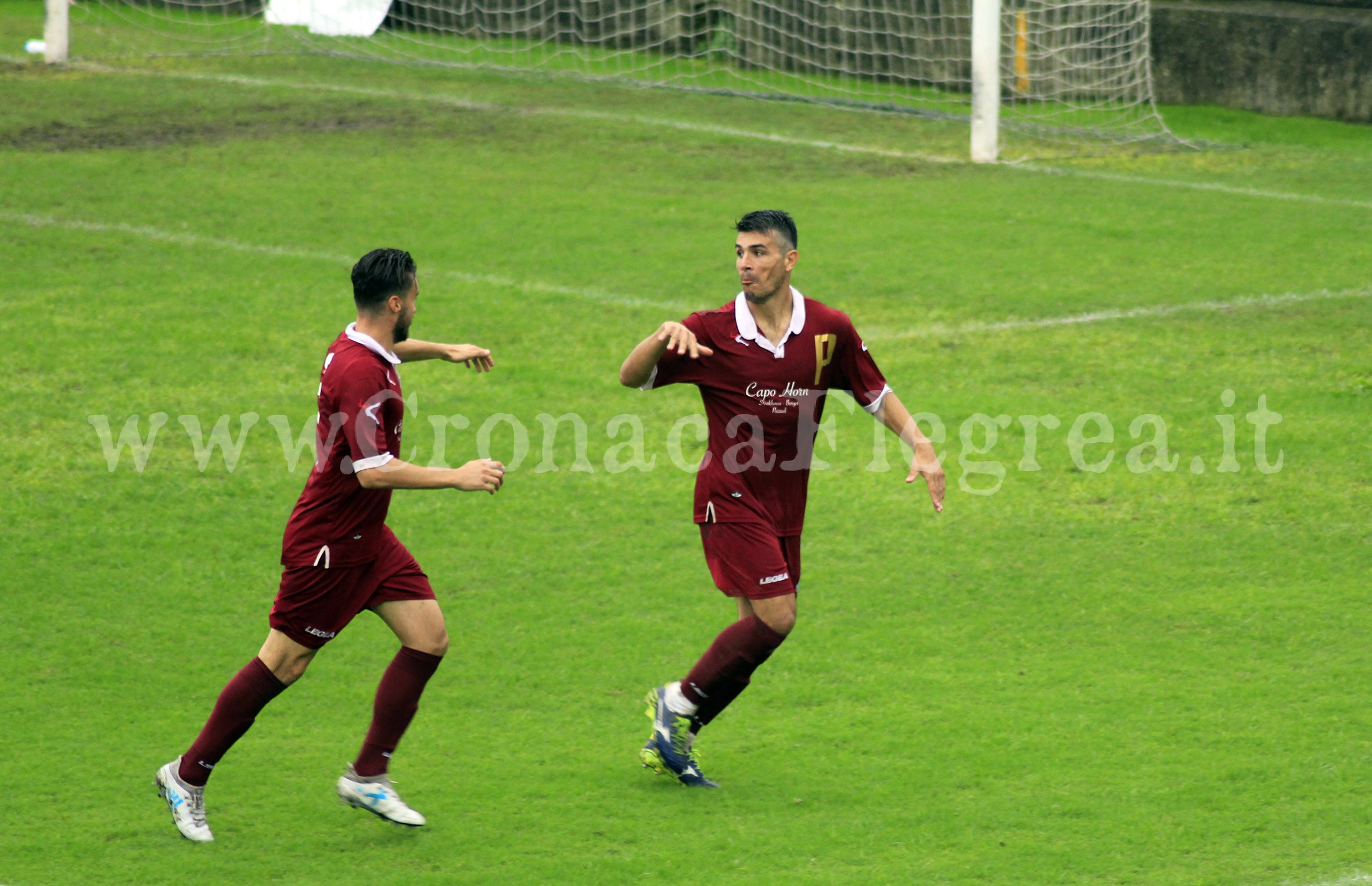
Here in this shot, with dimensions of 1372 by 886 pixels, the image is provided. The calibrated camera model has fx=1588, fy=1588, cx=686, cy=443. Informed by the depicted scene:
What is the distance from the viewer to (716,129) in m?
16.8

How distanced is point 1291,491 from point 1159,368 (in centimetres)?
184

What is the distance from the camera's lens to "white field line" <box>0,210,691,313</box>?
36.8 feet

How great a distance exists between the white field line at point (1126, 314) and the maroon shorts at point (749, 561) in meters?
5.32

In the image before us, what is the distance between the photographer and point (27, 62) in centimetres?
1912

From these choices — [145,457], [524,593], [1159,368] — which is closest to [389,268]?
[524,593]

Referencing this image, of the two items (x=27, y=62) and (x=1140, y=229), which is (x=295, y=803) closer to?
(x=1140, y=229)

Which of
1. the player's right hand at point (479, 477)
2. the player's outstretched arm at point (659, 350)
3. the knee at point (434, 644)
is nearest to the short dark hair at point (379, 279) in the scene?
the player's right hand at point (479, 477)

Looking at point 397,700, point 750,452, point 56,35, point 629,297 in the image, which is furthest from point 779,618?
point 56,35

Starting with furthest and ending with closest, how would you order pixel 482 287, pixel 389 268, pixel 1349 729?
pixel 482 287 < pixel 1349 729 < pixel 389 268

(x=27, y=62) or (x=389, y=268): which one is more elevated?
(x=27, y=62)

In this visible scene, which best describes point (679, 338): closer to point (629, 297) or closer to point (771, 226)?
point (771, 226)

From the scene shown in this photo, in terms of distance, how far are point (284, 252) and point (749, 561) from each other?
7.78 m

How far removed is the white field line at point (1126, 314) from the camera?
10.6 m

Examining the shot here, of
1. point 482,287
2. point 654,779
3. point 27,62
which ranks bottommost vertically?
point 654,779
